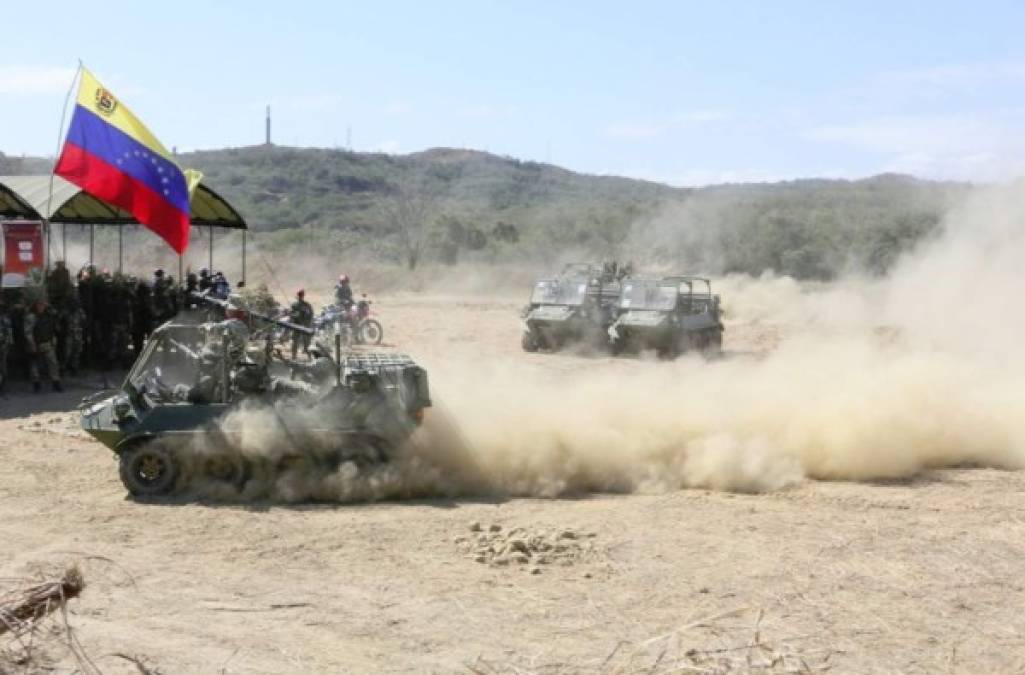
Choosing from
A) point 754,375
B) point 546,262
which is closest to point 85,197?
point 754,375

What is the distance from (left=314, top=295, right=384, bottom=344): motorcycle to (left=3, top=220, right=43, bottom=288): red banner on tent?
249 inches

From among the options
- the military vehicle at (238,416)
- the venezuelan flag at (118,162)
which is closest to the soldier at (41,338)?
the venezuelan flag at (118,162)

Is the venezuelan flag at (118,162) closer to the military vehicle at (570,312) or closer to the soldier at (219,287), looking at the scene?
the soldier at (219,287)

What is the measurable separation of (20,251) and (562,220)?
147ft

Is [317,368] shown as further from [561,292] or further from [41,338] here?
[561,292]

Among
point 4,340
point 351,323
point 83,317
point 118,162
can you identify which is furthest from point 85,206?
point 118,162

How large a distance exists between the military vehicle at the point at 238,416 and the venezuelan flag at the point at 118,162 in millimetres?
3453

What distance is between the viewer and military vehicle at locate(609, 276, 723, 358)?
23469 mm

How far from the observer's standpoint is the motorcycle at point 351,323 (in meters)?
23.6

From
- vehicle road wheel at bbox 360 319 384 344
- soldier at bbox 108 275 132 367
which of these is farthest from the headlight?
vehicle road wheel at bbox 360 319 384 344

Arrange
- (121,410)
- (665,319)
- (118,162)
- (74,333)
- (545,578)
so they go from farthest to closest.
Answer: (665,319)
(74,333)
(118,162)
(121,410)
(545,578)

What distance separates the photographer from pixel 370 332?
25047 millimetres

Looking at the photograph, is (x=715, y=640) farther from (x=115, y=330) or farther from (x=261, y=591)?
(x=115, y=330)

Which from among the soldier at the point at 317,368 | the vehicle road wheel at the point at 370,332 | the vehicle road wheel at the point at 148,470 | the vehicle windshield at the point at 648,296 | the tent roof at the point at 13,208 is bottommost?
the vehicle road wheel at the point at 148,470
